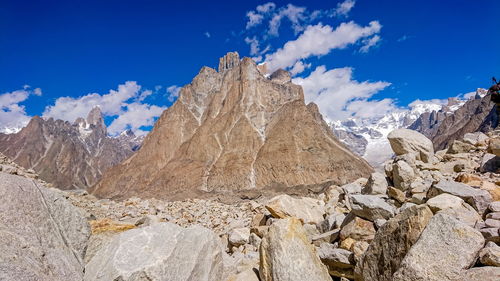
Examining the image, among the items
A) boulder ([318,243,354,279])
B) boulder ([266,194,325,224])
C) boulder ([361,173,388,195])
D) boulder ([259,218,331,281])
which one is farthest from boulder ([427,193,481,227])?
boulder ([266,194,325,224])

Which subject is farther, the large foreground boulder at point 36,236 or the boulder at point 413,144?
the boulder at point 413,144

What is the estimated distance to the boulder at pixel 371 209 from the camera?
759 cm

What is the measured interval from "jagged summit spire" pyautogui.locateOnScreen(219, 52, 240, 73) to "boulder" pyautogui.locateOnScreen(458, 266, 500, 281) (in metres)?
186

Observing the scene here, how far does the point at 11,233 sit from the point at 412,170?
11297mm

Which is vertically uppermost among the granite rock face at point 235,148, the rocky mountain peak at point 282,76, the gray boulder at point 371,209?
the rocky mountain peak at point 282,76

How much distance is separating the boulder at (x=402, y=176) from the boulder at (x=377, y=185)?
1.36 ft

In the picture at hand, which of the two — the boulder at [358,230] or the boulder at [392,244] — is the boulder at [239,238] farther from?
the boulder at [392,244]

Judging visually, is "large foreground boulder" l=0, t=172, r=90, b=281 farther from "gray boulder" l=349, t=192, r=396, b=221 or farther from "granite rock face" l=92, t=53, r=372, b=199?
"granite rock face" l=92, t=53, r=372, b=199

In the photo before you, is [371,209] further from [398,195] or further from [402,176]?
[402,176]

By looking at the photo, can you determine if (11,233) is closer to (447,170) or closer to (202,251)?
(202,251)

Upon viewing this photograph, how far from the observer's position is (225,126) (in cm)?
13588

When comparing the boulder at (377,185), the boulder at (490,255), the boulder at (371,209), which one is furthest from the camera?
the boulder at (377,185)

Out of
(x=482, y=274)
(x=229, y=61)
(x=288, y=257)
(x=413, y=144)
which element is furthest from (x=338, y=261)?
(x=229, y=61)

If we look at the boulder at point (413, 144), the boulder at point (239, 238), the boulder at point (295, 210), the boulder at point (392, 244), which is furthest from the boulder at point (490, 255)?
the boulder at point (413, 144)
